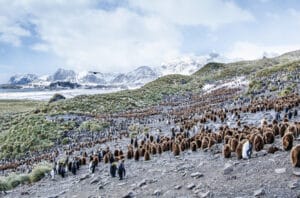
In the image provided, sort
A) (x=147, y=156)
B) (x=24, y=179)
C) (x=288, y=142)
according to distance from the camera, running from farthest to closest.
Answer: (x=24, y=179)
(x=147, y=156)
(x=288, y=142)

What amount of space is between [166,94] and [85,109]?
2036cm

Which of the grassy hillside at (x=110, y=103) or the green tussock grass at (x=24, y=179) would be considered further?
the grassy hillside at (x=110, y=103)

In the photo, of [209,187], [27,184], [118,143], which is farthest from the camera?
[118,143]

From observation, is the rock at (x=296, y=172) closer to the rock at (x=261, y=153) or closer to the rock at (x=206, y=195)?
the rock at (x=206, y=195)

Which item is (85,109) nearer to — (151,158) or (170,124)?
(170,124)

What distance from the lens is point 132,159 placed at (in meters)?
22.2

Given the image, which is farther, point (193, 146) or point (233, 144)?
point (193, 146)

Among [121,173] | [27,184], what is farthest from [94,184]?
[27,184]

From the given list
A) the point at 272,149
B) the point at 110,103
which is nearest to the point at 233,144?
the point at 272,149

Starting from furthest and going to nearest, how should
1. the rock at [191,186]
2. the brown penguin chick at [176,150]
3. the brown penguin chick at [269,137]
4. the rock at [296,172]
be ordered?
the brown penguin chick at [176,150], the brown penguin chick at [269,137], the rock at [191,186], the rock at [296,172]

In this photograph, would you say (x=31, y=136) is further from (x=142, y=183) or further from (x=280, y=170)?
(x=280, y=170)

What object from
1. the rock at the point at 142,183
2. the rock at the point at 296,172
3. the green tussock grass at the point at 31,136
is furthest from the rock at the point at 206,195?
the green tussock grass at the point at 31,136

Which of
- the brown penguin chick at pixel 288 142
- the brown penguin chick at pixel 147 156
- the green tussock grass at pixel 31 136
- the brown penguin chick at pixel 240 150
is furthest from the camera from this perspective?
the green tussock grass at pixel 31 136

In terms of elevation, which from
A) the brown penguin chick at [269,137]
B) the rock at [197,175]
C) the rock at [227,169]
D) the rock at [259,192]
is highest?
the brown penguin chick at [269,137]
